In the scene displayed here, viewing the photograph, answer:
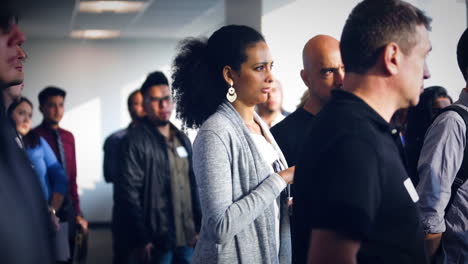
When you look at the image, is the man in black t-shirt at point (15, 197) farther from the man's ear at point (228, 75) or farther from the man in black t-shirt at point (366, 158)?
the man's ear at point (228, 75)

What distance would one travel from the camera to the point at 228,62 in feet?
7.23

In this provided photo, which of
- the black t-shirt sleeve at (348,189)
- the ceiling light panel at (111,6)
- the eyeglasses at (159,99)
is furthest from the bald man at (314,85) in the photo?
the ceiling light panel at (111,6)

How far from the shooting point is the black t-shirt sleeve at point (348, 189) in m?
1.21

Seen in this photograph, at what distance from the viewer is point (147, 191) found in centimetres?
411

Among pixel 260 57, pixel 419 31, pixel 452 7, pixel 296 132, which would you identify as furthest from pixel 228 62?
pixel 452 7

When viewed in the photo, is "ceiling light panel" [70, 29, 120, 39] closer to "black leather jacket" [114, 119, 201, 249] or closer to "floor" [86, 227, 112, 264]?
"floor" [86, 227, 112, 264]

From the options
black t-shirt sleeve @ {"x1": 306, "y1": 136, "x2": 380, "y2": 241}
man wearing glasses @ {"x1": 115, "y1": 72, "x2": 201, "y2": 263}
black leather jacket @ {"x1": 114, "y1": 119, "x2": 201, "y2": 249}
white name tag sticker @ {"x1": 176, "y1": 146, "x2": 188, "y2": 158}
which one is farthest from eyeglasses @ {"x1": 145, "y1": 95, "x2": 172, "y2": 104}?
black t-shirt sleeve @ {"x1": 306, "y1": 136, "x2": 380, "y2": 241}

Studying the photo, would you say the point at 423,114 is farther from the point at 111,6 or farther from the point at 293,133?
the point at 111,6

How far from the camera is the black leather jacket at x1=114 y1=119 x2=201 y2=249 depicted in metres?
4.01

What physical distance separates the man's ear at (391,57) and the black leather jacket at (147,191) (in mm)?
2864

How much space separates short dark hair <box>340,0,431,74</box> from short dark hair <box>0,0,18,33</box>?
0.80 meters

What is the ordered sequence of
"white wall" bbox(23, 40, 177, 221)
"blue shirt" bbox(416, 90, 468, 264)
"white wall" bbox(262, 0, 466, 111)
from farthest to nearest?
"white wall" bbox(23, 40, 177, 221), "white wall" bbox(262, 0, 466, 111), "blue shirt" bbox(416, 90, 468, 264)

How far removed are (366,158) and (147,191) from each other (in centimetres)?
301

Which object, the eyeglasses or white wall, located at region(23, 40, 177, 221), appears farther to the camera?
white wall, located at region(23, 40, 177, 221)
